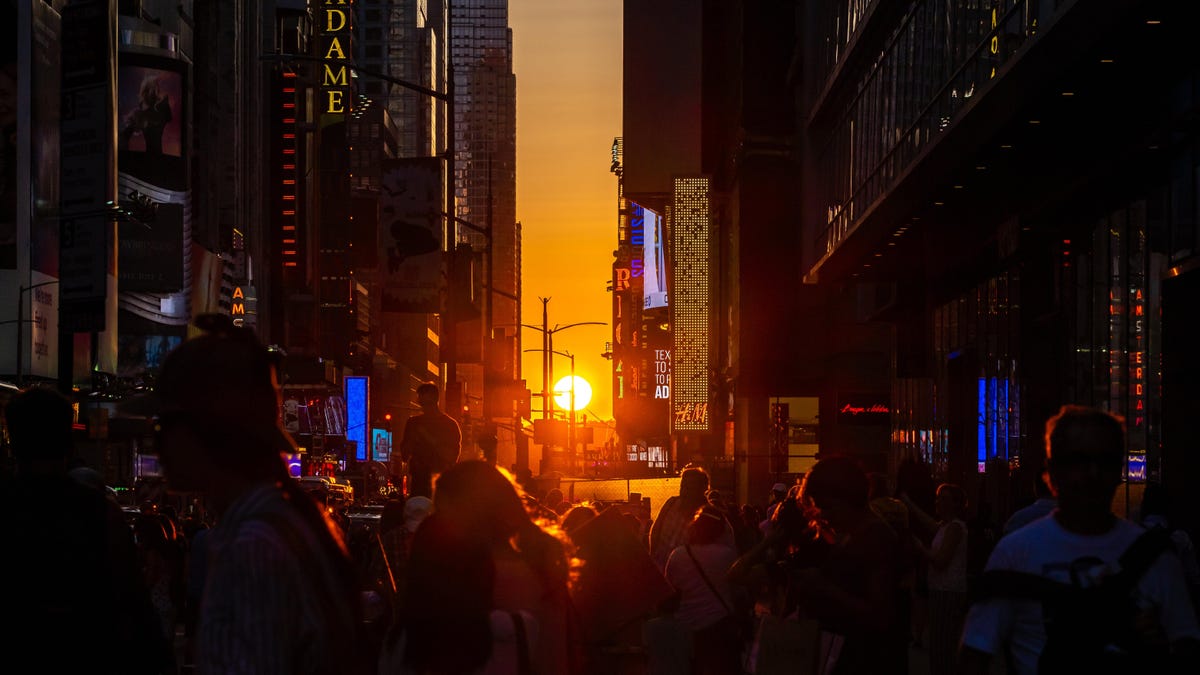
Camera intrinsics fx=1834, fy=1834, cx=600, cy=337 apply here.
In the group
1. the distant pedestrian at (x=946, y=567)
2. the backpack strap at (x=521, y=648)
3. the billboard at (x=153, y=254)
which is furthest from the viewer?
the billboard at (x=153, y=254)

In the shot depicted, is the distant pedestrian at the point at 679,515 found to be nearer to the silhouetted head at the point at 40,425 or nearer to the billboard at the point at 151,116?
the silhouetted head at the point at 40,425

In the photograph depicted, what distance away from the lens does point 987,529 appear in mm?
27359

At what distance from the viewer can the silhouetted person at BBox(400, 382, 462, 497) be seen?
11.5 m

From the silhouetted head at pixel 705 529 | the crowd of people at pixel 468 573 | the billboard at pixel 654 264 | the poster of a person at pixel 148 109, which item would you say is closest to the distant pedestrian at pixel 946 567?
the silhouetted head at pixel 705 529

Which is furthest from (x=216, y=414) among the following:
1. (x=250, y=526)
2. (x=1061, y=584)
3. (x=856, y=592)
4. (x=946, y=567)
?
(x=946, y=567)

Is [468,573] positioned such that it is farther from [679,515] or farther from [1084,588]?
[679,515]

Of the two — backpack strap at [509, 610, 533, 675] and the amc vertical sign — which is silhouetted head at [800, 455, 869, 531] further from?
the amc vertical sign

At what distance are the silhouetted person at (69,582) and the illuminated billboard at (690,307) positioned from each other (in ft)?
253

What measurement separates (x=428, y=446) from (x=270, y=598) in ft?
24.8

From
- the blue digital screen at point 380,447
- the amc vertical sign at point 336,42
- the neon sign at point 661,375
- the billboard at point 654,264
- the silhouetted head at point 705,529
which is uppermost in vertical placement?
the amc vertical sign at point 336,42

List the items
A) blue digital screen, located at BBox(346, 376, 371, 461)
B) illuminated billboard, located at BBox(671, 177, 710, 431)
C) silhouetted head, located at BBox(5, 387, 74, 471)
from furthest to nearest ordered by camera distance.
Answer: blue digital screen, located at BBox(346, 376, 371, 461) < illuminated billboard, located at BBox(671, 177, 710, 431) < silhouetted head, located at BBox(5, 387, 74, 471)

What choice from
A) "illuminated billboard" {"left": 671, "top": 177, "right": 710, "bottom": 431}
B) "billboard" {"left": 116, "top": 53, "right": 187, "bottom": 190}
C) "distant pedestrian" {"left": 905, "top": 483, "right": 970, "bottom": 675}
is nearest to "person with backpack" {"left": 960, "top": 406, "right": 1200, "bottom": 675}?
"distant pedestrian" {"left": 905, "top": 483, "right": 970, "bottom": 675}

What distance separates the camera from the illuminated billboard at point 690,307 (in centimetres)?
8319

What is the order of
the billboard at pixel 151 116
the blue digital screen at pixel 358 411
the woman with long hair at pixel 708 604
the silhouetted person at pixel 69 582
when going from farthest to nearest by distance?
the blue digital screen at pixel 358 411
the billboard at pixel 151 116
the woman with long hair at pixel 708 604
the silhouetted person at pixel 69 582
